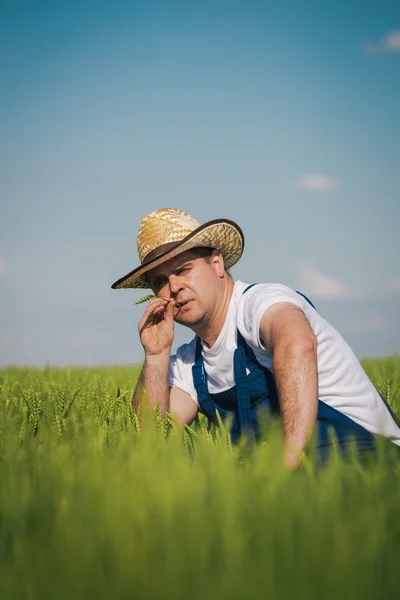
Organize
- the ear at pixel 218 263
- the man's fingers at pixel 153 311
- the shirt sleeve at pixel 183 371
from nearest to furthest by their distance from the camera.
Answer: the ear at pixel 218 263, the man's fingers at pixel 153 311, the shirt sleeve at pixel 183 371

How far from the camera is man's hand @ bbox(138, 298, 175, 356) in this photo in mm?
4312

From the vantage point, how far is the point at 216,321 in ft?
13.1

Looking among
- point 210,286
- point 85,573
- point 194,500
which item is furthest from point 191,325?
point 85,573

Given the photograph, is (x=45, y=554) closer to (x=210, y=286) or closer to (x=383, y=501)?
(x=383, y=501)

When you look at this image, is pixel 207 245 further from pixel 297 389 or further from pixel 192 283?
pixel 297 389

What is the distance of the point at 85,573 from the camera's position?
1.37 metres

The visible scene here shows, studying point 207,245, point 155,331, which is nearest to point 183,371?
point 155,331

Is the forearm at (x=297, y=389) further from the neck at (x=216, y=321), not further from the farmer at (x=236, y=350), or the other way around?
the neck at (x=216, y=321)

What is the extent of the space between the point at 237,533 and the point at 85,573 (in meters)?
0.36

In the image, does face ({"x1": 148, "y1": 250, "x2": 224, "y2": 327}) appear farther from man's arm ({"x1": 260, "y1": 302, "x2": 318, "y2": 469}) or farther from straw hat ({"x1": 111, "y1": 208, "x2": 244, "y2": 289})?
man's arm ({"x1": 260, "y1": 302, "x2": 318, "y2": 469})

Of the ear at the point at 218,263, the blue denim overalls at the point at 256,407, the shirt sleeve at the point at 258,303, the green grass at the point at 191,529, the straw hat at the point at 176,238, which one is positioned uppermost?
the straw hat at the point at 176,238

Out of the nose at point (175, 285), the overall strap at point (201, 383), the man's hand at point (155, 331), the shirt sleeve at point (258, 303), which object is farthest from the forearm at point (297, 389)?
the man's hand at point (155, 331)

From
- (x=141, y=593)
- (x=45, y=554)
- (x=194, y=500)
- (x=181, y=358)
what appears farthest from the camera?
(x=181, y=358)

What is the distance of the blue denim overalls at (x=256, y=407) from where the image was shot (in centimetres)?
359
